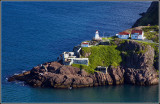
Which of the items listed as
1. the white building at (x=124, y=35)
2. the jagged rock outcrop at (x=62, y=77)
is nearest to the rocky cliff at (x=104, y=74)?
the jagged rock outcrop at (x=62, y=77)

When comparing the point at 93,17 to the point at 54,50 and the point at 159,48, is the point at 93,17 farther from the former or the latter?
the point at 159,48

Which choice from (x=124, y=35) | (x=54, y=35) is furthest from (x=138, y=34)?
(x=54, y=35)

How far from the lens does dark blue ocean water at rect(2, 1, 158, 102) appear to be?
3602 inches

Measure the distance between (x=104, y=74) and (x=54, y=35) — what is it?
46.6m

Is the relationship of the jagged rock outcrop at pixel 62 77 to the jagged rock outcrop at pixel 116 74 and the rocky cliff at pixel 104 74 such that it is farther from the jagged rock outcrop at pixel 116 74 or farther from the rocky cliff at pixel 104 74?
the jagged rock outcrop at pixel 116 74

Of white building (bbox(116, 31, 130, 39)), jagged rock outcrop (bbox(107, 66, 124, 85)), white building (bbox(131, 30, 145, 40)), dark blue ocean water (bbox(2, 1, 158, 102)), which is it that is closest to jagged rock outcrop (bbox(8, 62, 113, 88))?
jagged rock outcrop (bbox(107, 66, 124, 85))

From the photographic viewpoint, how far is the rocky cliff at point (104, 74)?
3762 inches

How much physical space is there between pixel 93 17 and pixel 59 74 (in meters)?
77.2

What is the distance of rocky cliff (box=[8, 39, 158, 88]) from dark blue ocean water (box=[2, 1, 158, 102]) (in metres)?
2.17

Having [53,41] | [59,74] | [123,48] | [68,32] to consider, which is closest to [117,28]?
[68,32]

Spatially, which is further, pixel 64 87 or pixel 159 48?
pixel 159 48

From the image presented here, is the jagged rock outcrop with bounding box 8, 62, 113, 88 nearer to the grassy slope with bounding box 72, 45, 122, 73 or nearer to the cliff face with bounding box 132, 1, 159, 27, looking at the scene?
the grassy slope with bounding box 72, 45, 122, 73

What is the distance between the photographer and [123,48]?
105500 millimetres

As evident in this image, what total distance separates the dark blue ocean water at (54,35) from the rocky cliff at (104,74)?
217cm
